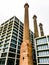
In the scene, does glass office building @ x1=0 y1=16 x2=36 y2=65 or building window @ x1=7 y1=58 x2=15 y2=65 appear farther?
glass office building @ x1=0 y1=16 x2=36 y2=65

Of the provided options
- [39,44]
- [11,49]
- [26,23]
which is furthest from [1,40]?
[39,44]

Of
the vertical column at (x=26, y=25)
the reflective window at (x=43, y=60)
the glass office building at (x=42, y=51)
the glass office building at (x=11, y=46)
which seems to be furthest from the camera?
the glass office building at (x=11, y=46)

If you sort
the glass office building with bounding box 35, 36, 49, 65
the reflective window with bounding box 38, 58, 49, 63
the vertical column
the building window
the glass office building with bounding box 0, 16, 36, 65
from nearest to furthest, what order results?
the reflective window with bounding box 38, 58, 49, 63 → the glass office building with bounding box 35, 36, 49, 65 → the vertical column → the building window → the glass office building with bounding box 0, 16, 36, 65

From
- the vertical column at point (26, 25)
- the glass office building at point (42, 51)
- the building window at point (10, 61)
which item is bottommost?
the building window at point (10, 61)

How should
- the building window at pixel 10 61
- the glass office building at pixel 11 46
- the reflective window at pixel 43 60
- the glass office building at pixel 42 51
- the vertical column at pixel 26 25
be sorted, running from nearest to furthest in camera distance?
1. the reflective window at pixel 43 60
2. the glass office building at pixel 42 51
3. the vertical column at pixel 26 25
4. the building window at pixel 10 61
5. the glass office building at pixel 11 46

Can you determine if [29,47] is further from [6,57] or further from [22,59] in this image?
[6,57]

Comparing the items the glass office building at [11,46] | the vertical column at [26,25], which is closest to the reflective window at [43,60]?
the vertical column at [26,25]

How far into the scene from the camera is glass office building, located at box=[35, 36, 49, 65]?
34.2 m

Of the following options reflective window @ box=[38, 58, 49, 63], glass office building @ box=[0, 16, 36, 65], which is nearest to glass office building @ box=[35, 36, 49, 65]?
reflective window @ box=[38, 58, 49, 63]

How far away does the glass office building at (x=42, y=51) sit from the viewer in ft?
112

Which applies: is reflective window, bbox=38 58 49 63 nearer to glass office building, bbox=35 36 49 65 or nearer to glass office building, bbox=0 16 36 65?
glass office building, bbox=35 36 49 65

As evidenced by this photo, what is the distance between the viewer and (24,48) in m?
34.1

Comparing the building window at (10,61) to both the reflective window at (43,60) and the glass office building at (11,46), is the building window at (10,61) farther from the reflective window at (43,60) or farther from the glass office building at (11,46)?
the reflective window at (43,60)

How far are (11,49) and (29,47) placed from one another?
1153cm
